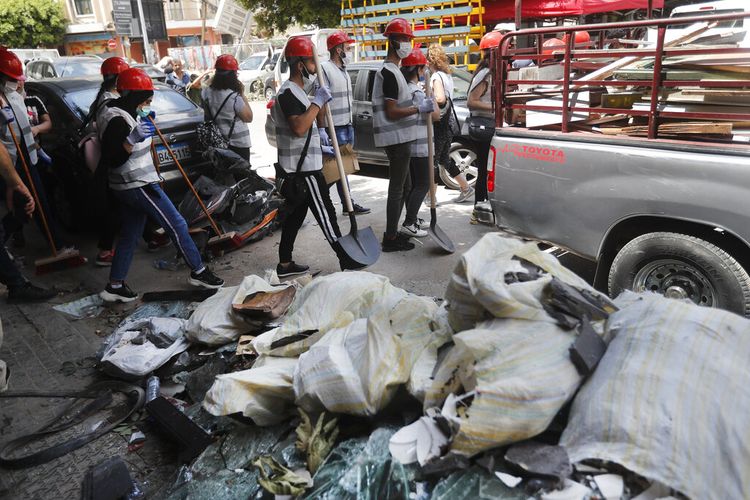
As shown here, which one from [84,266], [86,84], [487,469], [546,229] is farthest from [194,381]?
[86,84]

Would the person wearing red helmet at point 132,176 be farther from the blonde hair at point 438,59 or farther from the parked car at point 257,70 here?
the parked car at point 257,70

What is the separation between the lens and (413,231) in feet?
19.1

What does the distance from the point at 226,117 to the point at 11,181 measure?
2453mm

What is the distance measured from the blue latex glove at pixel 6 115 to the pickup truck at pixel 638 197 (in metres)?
4.26

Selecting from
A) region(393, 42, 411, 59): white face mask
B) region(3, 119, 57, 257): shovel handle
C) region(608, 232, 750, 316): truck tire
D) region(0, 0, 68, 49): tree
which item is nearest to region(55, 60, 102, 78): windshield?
region(3, 119, 57, 257): shovel handle

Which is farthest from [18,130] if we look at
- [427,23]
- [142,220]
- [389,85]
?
[427,23]

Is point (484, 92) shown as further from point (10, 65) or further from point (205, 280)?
point (10, 65)

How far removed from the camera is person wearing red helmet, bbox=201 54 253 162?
6.30m

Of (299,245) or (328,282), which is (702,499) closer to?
(328,282)

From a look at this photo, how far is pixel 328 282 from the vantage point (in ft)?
10.5

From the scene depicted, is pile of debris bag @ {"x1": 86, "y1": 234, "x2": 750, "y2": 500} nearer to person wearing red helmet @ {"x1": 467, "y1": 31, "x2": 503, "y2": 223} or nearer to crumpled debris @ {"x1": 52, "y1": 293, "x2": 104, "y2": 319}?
crumpled debris @ {"x1": 52, "y1": 293, "x2": 104, "y2": 319}

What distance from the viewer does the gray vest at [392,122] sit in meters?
5.16

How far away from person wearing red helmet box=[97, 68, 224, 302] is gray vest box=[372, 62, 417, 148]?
1963 millimetres

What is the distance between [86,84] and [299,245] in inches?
133
